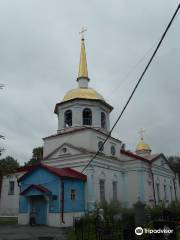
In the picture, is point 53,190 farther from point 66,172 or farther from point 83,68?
point 83,68

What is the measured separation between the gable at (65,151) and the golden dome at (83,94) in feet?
15.3

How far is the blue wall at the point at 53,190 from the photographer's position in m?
21.0

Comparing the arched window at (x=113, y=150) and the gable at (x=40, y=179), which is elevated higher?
the arched window at (x=113, y=150)

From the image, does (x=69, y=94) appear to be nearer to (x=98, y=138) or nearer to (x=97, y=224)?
(x=98, y=138)

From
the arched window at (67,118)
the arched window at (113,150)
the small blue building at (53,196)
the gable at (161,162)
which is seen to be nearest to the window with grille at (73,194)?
the small blue building at (53,196)

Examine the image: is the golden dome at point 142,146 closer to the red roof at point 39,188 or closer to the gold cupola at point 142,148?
the gold cupola at point 142,148

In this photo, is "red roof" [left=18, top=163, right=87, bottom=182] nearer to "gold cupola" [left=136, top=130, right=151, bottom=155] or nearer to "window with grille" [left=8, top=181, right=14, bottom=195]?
"window with grille" [left=8, top=181, right=14, bottom=195]

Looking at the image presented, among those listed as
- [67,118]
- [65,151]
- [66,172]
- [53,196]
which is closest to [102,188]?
[66,172]

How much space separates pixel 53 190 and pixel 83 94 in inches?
394

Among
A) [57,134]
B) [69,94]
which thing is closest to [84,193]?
[57,134]

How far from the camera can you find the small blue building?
20656 millimetres

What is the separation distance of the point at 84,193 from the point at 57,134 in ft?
21.9

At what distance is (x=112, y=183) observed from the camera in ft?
84.6

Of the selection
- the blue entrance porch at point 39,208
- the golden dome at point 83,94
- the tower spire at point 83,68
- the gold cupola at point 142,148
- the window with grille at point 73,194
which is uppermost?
the tower spire at point 83,68
